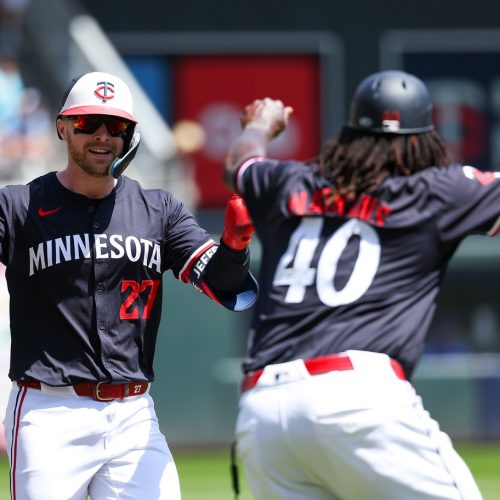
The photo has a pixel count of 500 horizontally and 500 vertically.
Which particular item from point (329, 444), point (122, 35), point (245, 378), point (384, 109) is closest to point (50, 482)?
point (245, 378)

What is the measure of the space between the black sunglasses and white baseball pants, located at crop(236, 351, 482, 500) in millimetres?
1359

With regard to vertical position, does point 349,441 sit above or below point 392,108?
below

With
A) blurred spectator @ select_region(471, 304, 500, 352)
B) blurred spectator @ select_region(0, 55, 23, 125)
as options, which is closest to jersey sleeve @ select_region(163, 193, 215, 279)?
blurred spectator @ select_region(471, 304, 500, 352)

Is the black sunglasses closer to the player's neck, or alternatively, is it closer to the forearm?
the player's neck

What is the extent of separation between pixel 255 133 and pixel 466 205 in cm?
73

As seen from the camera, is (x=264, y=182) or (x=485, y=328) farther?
(x=485, y=328)

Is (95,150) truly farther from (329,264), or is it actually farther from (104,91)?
(329,264)

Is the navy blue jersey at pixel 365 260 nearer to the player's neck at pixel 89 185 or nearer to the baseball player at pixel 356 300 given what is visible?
the baseball player at pixel 356 300

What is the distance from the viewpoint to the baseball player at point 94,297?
14.3ft

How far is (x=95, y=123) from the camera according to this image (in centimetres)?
458

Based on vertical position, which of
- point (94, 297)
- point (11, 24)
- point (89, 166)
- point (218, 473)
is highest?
point (11, 24)

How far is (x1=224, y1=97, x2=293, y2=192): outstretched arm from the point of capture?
3.94 m

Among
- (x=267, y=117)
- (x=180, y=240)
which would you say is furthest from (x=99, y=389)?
(x=267, y=117)

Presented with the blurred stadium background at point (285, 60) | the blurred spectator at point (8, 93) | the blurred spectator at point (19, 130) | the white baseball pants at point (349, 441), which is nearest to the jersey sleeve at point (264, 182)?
the white baseball pants at point (349, 441)
